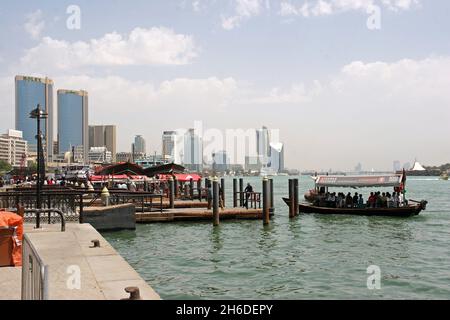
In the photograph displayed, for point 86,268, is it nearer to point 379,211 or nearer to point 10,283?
point 10,283

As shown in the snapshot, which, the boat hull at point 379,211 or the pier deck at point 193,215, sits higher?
the pier deck at point 193,215

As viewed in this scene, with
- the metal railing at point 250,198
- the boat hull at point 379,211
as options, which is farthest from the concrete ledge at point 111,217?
the boat hull at point 379,211

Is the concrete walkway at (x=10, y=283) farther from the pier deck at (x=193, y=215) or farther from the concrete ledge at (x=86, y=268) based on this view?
the pier deck at (x=193, y=215)

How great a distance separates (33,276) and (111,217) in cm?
1825

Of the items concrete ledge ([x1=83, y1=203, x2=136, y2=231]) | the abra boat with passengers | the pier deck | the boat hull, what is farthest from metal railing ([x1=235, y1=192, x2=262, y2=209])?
concrete ledge ([x1=83, y1=203, x2=136, y2=231])

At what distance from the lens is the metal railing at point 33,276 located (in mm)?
5547

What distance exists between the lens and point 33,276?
21.3 ft

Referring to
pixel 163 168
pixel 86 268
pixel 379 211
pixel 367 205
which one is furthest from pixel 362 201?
pixel 86 268

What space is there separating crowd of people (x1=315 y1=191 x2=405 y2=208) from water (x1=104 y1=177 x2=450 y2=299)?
407 centimetres

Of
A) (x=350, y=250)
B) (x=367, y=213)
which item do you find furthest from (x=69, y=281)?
(x=367, y=213)

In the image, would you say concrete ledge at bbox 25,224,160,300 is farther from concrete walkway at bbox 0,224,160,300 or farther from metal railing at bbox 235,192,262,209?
metal railing at bbox 235,192,262,209

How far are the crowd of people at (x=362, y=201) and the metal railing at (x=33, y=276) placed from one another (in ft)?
101


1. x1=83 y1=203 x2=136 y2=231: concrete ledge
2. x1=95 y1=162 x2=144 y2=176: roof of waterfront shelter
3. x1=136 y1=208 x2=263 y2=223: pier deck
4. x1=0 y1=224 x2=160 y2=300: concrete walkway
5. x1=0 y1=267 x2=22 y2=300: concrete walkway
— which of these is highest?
x1=95 y1=162 x2=144 y2=176: roof of waterfront shelter

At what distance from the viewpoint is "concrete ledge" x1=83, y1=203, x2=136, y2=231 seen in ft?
79.0
